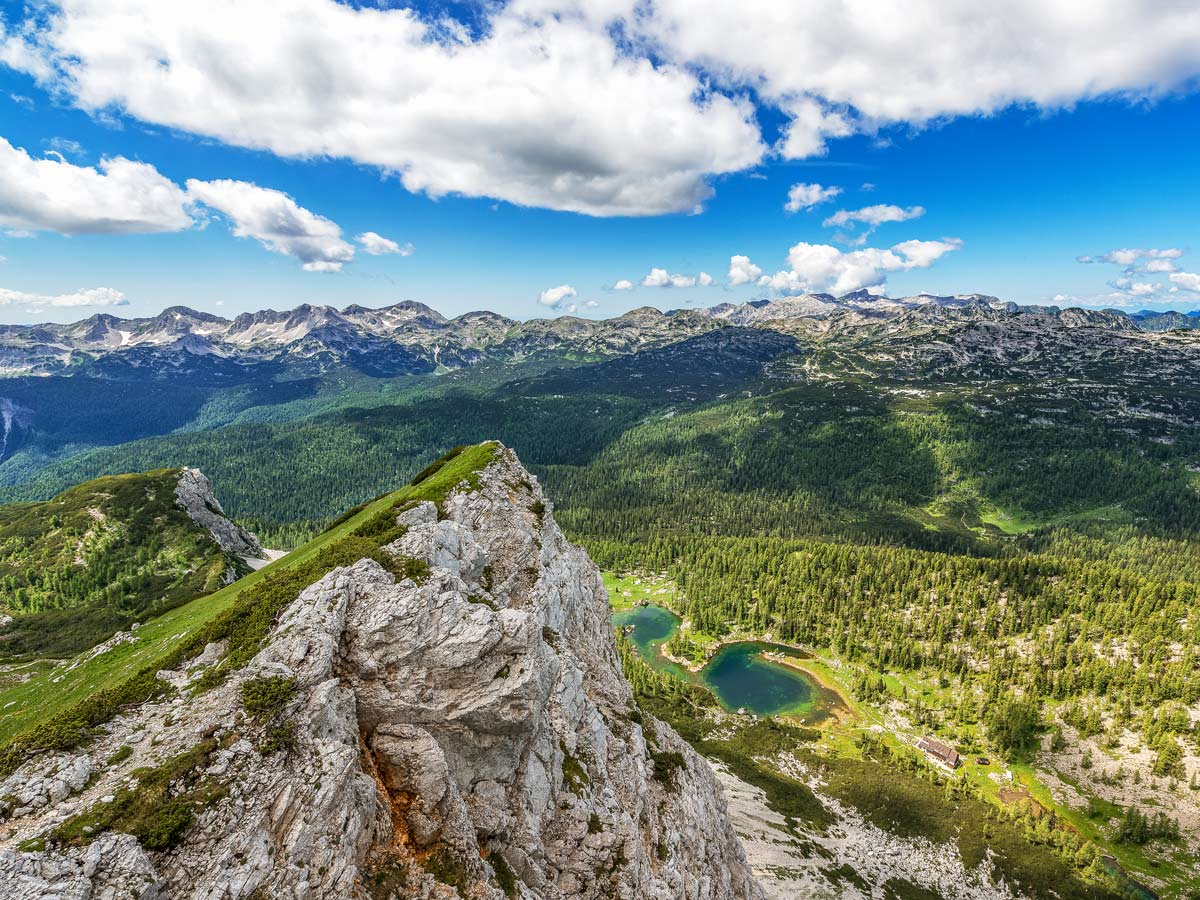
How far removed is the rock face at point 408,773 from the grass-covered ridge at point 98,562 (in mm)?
63606

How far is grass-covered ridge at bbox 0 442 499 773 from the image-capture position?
19703 mm

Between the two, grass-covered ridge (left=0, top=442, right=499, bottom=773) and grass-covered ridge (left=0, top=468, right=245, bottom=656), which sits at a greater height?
grass-covered ridge (left=0, top=442, right=499, bottom=773)

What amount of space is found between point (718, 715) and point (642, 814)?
283 ft

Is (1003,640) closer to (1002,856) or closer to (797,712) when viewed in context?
(797,712)

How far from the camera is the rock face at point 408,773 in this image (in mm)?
16781

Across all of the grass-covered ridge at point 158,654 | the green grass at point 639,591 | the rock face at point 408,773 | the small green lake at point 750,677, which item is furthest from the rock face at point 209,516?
the small green lake at point 750,677

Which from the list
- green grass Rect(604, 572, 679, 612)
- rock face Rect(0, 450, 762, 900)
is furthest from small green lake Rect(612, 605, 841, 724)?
rock face Rect(0, 450, 762, 900)

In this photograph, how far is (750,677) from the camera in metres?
137

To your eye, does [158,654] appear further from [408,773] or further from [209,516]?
[209,516]

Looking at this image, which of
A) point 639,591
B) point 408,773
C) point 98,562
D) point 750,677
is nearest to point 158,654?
point 408,773

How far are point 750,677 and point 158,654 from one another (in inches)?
5176

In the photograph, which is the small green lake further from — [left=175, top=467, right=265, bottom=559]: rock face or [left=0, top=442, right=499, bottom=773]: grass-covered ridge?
[left=175, top=467, right=265, bottom=559]: rock face

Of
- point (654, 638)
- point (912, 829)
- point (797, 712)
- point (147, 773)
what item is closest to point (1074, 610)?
point (797, 712)

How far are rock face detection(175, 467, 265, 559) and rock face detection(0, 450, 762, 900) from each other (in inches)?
3801
